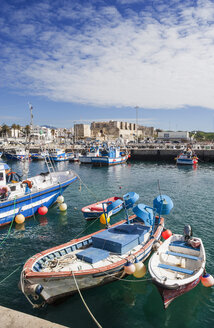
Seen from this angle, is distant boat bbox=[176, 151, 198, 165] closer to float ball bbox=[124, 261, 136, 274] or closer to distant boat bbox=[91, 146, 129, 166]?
distant boat bbox=[91, 146, 129, 166]

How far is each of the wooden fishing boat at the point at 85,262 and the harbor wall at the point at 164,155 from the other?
58.1m

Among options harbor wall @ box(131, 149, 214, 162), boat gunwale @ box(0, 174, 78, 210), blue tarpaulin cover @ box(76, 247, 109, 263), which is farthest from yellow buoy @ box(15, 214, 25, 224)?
harbor wall @ box(131, 149, 214, 162)

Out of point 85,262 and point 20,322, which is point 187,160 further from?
point 20,322

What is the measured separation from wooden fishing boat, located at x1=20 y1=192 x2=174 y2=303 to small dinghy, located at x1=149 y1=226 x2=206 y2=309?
1039 millimetres

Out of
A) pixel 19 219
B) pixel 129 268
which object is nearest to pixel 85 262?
pixel 129 268

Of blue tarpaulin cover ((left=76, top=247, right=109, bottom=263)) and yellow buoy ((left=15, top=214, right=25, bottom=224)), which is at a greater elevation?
blue tarpaulin cover ((left=76, top=247, right=109, bottom=263))

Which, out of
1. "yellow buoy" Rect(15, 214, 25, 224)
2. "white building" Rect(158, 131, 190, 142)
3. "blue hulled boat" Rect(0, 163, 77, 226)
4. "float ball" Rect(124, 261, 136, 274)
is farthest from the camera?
"white building" Rect(158, 131, 190, 142)

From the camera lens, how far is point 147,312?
8.90 m

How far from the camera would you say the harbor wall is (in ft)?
216

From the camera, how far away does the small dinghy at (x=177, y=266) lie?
8.57 metres

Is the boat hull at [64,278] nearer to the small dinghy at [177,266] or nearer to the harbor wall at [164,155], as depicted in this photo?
the small dinghy at [177,266]

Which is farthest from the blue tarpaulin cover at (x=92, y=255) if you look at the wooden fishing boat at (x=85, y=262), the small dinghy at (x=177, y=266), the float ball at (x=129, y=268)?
the small dinghy at (x=177, y=266)

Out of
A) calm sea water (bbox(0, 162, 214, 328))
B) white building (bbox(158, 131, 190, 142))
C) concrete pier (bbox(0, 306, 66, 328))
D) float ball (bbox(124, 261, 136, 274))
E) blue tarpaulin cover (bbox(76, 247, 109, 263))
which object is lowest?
calm sea water (bbox(0, 162, 214, 328))

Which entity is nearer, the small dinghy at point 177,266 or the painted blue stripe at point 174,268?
the small dinghy at point 177,266
